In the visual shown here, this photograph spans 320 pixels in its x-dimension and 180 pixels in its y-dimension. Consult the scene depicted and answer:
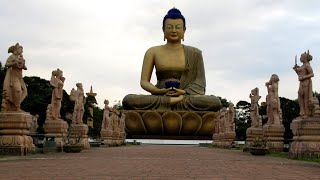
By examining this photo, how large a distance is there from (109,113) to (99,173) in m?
19.4

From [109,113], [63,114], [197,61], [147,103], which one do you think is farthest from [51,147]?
[63,114]

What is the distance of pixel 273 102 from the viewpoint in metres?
18.8

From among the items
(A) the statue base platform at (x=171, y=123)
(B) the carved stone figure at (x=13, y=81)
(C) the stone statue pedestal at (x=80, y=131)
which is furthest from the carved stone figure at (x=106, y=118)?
(B) the carved stone figure at (x=13, y=81)

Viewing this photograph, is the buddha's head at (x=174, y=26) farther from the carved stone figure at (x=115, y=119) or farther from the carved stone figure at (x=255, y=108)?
the carved stone figure at (x=255, y=108)

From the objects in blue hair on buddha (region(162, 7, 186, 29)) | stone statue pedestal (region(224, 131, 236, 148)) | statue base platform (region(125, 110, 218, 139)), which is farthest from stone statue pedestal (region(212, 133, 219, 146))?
blue hair on buddha (region(162, 7, 186, 29))

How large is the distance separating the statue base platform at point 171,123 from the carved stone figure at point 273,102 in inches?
401

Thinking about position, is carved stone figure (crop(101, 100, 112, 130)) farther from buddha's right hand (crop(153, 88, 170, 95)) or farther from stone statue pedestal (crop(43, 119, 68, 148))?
stone statue pedestal (crop(43, 119, 68, 148))

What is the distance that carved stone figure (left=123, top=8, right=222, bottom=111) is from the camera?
2934cm

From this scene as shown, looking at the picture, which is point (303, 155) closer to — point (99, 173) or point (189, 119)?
point (99, 173)

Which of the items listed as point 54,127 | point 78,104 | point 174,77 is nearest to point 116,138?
point 174,77

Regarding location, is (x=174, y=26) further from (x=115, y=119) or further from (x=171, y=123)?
(x=115, y=119)

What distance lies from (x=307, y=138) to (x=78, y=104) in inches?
388

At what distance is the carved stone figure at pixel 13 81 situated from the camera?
45.7ft

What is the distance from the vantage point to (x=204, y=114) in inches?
1163
